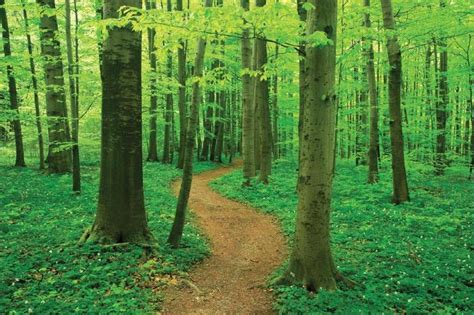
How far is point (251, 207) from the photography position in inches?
499

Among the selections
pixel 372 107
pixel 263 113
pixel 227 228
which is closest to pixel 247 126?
pixel 263 113

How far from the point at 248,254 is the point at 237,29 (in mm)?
5074

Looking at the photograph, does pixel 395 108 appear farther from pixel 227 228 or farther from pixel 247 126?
pixel 227 228

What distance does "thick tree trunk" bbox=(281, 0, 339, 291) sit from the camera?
5.58 metres

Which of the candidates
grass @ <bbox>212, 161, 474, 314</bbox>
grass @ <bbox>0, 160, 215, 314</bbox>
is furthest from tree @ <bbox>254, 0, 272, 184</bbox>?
grass @ <bbox>0, 160, 215, 314</bbox>

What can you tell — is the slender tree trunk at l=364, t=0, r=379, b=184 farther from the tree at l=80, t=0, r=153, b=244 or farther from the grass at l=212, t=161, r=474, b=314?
the tree at l=80, t=0, r=153, b=244

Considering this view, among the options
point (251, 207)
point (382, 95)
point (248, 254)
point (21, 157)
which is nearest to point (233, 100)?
point (382, 95)

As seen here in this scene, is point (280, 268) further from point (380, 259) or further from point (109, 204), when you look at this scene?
point (109, 204)

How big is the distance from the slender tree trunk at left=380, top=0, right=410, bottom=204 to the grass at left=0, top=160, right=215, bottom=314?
7.25 m

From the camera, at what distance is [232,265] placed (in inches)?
291

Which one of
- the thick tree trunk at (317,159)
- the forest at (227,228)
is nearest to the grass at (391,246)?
the forest at (227,228)

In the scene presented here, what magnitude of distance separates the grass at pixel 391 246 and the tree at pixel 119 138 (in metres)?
3.52

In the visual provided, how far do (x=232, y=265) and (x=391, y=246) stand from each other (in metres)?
3.79

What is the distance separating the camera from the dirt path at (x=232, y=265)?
18.1ft
